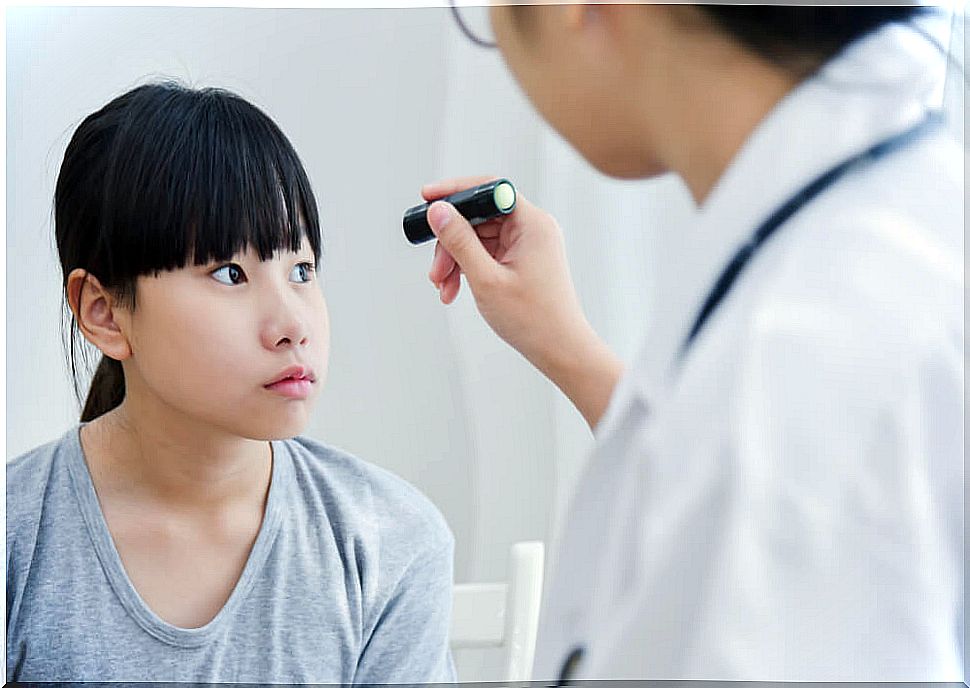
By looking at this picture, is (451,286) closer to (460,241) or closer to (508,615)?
(460,241)

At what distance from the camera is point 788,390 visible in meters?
0.57

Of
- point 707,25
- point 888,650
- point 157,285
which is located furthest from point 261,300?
point 888,650

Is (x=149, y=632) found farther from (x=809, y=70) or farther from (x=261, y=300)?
(x=809, y=70)

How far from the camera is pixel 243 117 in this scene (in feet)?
2.91

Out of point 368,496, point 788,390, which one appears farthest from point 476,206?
Answer: point 788,390

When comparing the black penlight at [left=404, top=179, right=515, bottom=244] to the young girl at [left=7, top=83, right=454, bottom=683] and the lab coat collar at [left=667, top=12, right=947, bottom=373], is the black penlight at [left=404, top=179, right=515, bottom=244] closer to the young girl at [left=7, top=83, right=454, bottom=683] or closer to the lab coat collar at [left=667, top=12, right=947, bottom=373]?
the young girl at [left=7, top=83, right=454, bottom=683]

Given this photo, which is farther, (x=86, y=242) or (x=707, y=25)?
(x=86, y=242)

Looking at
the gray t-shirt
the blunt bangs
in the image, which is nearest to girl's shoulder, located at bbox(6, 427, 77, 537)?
the gray t-shirt

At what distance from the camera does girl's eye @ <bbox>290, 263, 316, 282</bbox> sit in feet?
2.86

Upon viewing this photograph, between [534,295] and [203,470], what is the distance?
30cm

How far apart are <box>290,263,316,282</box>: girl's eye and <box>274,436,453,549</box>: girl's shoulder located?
0.13 meters

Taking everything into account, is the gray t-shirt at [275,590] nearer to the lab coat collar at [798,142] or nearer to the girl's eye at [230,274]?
the girl's eye at [230,274]

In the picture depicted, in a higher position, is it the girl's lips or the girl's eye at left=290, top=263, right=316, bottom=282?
the girl's eye at left=290, top=263, right=316, bottom=282

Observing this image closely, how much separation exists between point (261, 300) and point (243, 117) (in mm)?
151
